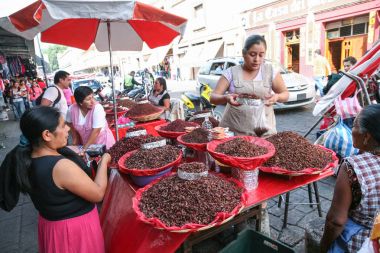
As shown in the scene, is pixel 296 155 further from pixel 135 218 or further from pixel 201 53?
pixel 201 53

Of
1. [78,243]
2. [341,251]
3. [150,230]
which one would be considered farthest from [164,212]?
[341,251]

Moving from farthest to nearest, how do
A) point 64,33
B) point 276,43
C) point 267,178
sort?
point 276,43, point 64,33, point 267,178

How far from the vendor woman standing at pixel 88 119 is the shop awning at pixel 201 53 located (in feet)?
62.3

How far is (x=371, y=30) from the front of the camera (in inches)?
423

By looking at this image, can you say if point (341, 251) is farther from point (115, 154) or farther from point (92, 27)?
point (92, 27)

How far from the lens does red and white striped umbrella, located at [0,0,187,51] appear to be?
7.97ft

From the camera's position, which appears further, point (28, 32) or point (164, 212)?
point (28, 32)

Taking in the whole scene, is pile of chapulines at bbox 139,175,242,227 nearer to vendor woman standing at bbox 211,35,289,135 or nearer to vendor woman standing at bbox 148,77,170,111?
vendor woman standing at bbox 211,35,289,135

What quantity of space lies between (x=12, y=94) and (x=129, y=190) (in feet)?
38.9

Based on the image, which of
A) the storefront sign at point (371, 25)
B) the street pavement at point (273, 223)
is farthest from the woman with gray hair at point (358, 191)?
the storefront sign at point (371, 25)

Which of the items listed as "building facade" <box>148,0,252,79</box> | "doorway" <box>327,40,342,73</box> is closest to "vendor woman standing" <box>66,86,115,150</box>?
"doorway" <box>327,40,342,73</box>

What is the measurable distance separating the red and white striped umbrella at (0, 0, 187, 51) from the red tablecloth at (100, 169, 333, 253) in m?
1.53

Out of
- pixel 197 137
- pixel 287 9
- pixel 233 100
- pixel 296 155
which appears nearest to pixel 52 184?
pixel 197 137

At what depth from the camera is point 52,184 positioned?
1701 millimetres
